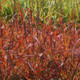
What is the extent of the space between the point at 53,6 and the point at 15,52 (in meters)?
1.94

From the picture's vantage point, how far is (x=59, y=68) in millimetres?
1793

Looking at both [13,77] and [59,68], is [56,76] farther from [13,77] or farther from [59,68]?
[13,77]

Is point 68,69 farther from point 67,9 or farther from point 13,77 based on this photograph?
point 67,9

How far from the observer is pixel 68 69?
175 cm

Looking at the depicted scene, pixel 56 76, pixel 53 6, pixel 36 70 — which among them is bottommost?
pixel 56 76

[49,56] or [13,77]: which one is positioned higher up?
[49,56]

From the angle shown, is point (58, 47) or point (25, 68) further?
point (58, 47)

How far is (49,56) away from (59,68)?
0.46 ft

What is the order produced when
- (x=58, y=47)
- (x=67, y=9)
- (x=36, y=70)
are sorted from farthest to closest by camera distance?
(x=67, y=9) < (x=58, y=47) < (x=36, y=70)

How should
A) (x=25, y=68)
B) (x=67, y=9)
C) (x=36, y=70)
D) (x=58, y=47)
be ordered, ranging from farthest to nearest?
(x=67, y=9) < (x=58, y=47) < (x=25, y=68) < (x=36, y=70)

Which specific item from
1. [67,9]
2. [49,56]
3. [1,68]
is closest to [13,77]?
[1,68]

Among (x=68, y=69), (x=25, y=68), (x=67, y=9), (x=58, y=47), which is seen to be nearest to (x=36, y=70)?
(x=25, y=68)

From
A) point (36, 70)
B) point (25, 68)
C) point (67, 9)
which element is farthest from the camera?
point (67, 9)

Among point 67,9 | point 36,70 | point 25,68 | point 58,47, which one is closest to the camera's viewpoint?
point 36,70
